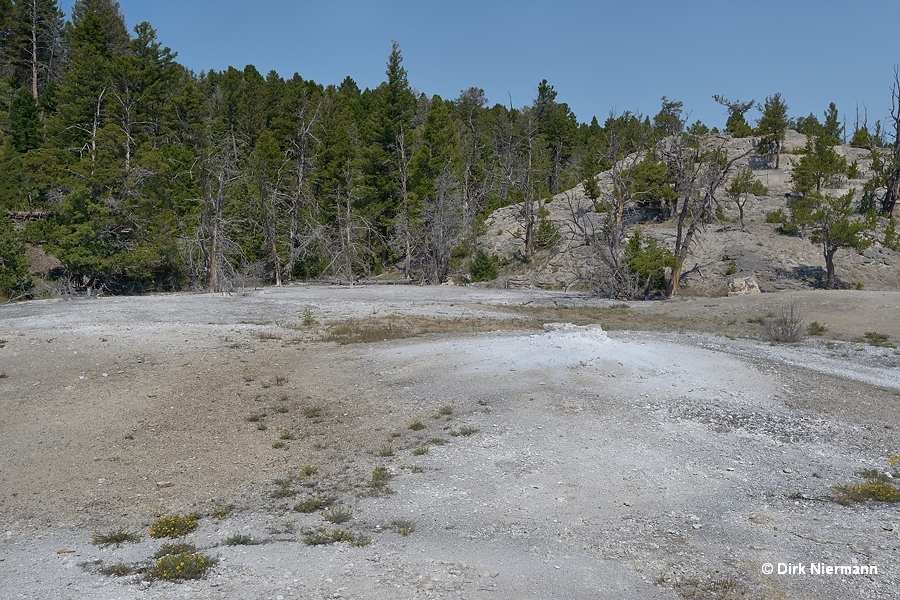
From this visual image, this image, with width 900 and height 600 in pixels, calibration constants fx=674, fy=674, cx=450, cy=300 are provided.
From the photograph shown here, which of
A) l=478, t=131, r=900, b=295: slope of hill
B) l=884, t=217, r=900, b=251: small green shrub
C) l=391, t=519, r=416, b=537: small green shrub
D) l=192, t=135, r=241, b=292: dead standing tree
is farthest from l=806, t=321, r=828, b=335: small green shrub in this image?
l=192, t=135, r=241, b=292: dead standing tree

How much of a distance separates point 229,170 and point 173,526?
25696mm

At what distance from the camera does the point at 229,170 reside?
30.1 meters

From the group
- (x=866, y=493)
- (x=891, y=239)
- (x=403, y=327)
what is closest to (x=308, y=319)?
(x=403, y=327)

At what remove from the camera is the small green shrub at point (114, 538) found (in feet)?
21.2

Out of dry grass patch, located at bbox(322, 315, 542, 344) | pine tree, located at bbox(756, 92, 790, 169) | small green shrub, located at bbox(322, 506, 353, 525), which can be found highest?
pine tree, located at bbox(756, 92, 790, 169)

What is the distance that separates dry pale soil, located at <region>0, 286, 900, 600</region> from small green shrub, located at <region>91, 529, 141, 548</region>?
9cm

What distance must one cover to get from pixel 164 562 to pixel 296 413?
16.8ft

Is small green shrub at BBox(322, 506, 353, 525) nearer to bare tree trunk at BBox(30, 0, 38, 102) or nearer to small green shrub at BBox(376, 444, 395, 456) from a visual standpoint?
small green shrub at BBox(376, 444, 395, 456)

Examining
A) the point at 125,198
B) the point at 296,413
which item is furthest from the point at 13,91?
the point at 296,413

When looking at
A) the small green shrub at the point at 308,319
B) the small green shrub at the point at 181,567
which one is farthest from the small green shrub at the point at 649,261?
the small green shrub at the point at 181,567

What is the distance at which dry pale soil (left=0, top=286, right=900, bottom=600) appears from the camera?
5.69 meters

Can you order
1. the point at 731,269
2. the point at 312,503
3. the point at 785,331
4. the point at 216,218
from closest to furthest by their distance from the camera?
the point at 312,503 < the point at 785,331 < the point at 216,218 < the point at 731,269

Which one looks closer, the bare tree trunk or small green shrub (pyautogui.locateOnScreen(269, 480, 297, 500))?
small green shrub (pyautogui.locateOnScreen(269, 480, 297, 500))

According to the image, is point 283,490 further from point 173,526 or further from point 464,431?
point 464,431
